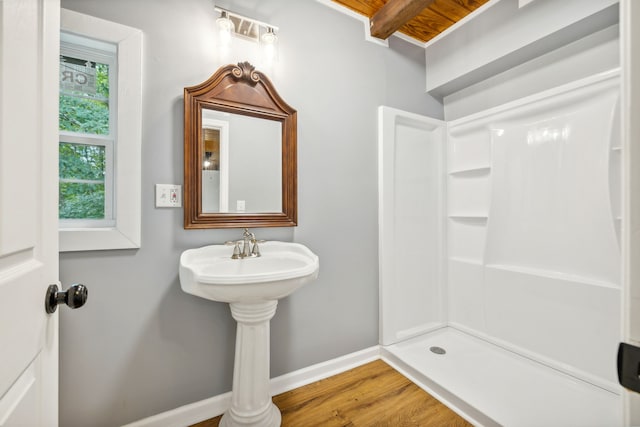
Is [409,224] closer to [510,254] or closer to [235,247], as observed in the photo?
[510,254]

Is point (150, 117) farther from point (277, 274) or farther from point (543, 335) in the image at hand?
point (543, 335)

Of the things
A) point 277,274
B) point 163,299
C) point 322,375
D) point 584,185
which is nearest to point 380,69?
point 584,185

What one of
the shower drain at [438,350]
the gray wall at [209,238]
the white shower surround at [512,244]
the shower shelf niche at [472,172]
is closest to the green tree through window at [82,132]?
the gray wall at [209,238]

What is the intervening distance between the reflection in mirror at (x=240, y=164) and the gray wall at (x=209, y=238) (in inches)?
5.4

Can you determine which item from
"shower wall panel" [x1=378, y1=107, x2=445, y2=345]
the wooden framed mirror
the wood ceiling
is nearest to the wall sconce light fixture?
the wooden framed mirror

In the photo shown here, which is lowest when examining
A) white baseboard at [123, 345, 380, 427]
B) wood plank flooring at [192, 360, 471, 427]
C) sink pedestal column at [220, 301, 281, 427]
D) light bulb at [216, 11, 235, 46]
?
wood plank flooring at [192, 360, 471, 427]

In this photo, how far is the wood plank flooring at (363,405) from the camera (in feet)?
4.50

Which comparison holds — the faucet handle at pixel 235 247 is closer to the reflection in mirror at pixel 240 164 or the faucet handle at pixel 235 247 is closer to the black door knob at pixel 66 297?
the reflection in mirror at pixel 240 164

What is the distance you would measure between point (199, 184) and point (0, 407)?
3.49 ft

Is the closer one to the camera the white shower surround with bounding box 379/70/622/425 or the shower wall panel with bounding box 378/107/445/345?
the white shower surround with bounding box 379/70/622/425

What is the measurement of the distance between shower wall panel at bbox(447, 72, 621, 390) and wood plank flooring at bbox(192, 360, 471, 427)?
0.84m

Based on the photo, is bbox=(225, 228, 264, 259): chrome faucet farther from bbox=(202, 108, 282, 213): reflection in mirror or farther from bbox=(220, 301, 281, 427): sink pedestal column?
bbox=(220, 301, 281, 427): sink pedestal column

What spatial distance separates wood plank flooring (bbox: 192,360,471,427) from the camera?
4.50ft

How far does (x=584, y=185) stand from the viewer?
1.56m
